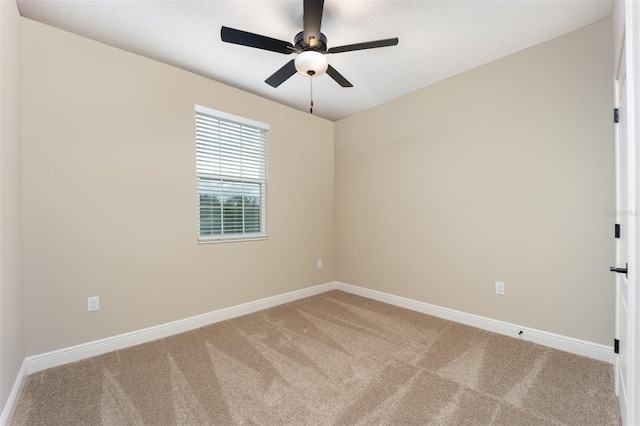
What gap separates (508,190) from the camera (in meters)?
2.67

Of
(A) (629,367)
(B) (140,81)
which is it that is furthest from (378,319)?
(B) (140,81)

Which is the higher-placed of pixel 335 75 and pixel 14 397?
pixel 335 75

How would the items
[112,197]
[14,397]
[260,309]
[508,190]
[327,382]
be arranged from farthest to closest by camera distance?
[260,309] < [508,190] < [112,197] < [327,382] < [14,397]

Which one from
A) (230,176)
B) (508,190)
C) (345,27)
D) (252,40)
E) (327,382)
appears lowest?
(327,382)

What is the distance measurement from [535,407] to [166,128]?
3.66m

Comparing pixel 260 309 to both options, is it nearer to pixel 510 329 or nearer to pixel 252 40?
pixel 510 329

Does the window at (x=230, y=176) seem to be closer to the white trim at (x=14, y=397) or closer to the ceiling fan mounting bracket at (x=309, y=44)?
the ceiling fan mounting bracket at (x=309, y=44)

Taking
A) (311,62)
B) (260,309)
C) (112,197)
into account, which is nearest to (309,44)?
(311,62)

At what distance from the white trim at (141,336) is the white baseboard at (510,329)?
4.80ft

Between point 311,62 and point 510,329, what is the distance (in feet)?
9.72

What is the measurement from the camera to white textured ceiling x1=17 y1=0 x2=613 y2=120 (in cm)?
205

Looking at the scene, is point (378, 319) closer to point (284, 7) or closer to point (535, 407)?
point (535, 407)

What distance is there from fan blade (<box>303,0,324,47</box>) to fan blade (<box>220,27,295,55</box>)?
0.15 metres

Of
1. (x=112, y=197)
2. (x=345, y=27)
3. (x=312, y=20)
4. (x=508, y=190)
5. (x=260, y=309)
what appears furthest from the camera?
(x=260, y=309)
